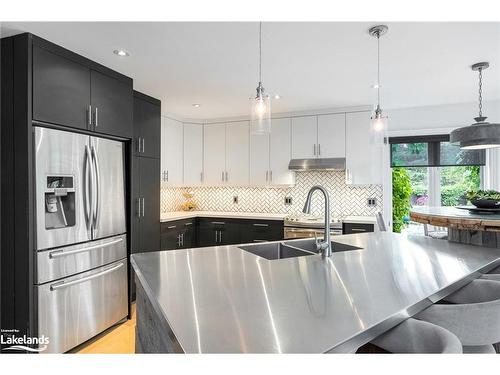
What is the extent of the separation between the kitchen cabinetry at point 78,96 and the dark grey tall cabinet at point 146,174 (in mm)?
510

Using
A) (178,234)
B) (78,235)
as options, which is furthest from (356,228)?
(78,235)

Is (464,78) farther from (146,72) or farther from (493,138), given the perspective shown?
(146,72)

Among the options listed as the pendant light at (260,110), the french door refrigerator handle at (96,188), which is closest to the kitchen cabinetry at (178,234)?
the french door refrigerator handle at (96,188)

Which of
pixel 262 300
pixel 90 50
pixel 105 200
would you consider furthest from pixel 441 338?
pixel 90 50

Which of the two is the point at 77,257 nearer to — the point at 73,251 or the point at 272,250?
the point at 73,251

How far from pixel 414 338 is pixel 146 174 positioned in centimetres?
330

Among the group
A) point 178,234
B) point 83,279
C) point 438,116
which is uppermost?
point 438,116

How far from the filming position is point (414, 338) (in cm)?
106

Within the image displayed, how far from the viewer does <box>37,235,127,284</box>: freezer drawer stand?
2322 mm

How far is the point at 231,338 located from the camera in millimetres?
874

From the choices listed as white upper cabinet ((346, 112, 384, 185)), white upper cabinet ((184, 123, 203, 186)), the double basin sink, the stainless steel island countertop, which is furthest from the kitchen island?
white upper cabinet ((184, 123, 203, 186))

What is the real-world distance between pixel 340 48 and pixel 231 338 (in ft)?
7.76

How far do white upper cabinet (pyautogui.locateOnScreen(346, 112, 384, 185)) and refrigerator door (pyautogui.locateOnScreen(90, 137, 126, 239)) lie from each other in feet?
9.62
